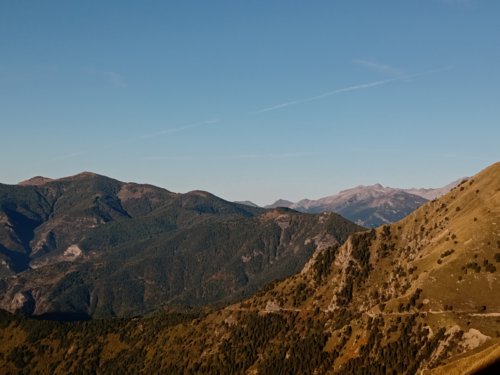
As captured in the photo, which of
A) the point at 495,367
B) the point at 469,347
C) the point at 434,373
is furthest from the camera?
the point at 469,347

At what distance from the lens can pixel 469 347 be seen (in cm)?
19388

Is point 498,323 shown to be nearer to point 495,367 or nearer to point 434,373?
point 434,373

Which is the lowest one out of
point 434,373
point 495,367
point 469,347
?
point 469,347

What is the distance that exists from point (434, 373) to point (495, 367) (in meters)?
22.7

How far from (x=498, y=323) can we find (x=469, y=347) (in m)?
15.2

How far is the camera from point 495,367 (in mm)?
105500

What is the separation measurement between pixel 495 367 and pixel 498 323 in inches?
4053

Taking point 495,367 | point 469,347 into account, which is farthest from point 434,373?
point 469,347

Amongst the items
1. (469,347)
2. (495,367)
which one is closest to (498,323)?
(469,347)

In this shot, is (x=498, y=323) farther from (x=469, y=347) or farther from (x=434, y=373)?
(x=434, y=373)

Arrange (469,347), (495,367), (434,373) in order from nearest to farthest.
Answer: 1. (495,367)
2. (434,373)
3. (469,347)

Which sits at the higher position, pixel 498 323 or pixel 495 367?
pixel 495 367

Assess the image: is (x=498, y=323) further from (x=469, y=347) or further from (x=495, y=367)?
(x=495, y=367)

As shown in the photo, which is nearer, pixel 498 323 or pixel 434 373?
pixel 434 373
